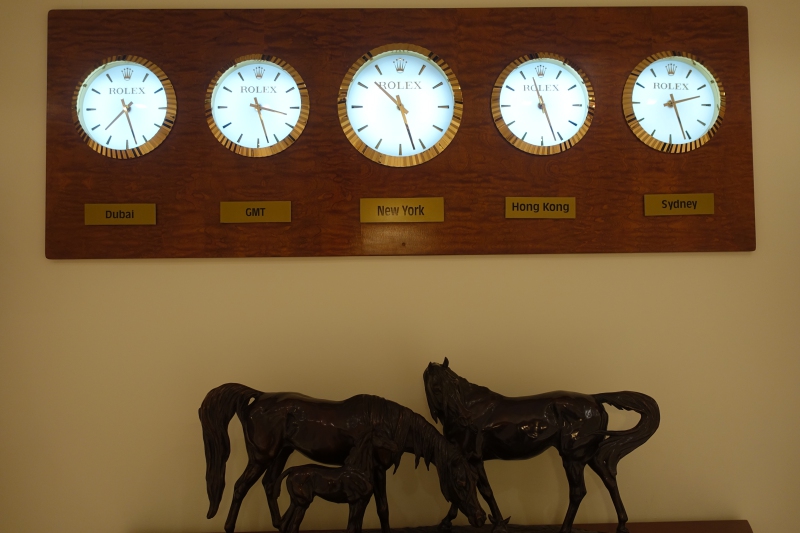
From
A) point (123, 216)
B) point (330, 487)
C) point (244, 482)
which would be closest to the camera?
point (330, 487)

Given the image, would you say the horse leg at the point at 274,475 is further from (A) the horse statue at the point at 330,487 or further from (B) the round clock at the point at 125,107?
(B) the round clock at the point at 125,107

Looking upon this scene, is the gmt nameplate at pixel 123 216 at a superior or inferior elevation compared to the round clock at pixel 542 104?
inferior

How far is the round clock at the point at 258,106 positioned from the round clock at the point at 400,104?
15cm

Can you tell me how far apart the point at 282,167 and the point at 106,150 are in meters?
0.54

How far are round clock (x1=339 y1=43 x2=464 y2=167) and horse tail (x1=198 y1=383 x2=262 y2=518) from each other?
820 mm

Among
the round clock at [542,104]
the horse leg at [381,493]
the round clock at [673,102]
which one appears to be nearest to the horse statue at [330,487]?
the horse leg at [381,493]

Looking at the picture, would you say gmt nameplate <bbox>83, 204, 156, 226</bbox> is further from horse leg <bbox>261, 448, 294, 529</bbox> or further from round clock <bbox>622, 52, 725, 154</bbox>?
round clock <bbox>622, 52, 725, 154</bbox>

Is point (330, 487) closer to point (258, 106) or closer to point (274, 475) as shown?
point (274, 475)

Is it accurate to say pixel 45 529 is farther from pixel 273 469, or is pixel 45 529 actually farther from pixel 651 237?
pixel 651 237

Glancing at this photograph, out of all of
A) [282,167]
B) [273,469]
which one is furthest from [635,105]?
[273,469]

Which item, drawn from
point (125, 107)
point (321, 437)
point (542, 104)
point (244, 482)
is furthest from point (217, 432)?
point (542, 104)

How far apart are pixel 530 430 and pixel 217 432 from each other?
799 mm

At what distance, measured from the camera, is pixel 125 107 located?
190 centimetres

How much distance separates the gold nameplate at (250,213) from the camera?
6.12 ft
